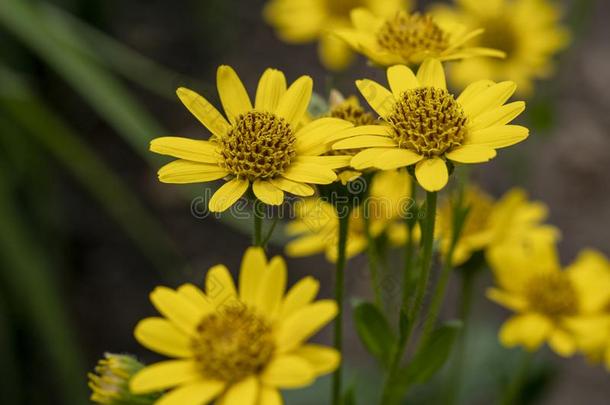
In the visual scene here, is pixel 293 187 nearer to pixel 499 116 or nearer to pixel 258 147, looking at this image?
pixel 258 147

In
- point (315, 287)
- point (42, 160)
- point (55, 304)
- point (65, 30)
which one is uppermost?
point (65, 30)

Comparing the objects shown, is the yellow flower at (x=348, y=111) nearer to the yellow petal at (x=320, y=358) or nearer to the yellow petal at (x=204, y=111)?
the yellow petal at (x=204, y=111)

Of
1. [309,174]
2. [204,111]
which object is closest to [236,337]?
[309,174]

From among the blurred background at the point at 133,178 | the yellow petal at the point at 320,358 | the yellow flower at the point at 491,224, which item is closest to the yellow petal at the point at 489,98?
the yellow petal at the point at 320,358

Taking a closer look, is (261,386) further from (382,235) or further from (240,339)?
(382,235)

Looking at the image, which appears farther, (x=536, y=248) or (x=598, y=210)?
(x=598, y=210)

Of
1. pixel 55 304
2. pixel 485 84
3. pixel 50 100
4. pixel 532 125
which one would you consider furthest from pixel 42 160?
pixel 485 84

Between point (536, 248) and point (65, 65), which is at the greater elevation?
point (65, 65)

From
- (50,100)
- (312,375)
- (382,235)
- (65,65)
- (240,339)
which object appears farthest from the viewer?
(50,100)
